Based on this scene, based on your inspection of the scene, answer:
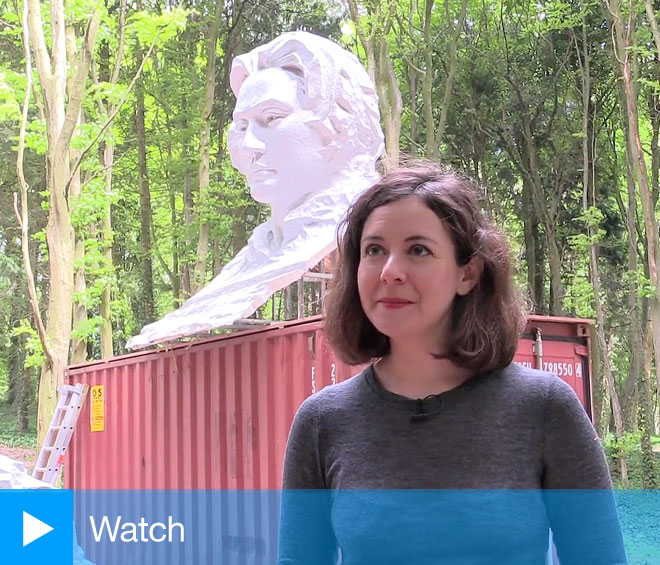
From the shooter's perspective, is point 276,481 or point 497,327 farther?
point 276,481

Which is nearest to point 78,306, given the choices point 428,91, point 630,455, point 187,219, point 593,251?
point 187,219

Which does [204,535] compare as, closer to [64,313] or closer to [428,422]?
[64,313]

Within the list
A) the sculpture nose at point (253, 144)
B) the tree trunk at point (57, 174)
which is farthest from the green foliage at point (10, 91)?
the sculpture nose at point (253, 144)

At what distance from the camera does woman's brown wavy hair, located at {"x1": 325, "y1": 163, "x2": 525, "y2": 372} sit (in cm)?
92

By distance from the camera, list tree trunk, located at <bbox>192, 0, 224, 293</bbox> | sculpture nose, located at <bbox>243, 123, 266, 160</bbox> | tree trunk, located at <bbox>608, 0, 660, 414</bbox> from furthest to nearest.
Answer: tree trunk, located at <bbox>192, 0, 224, 293</bbox>
tree trunk, located at <bbox>608, 0, 660, 414</bbox>
sculpture nose, located at <bbox>243, 123, 266, 160</bbox>

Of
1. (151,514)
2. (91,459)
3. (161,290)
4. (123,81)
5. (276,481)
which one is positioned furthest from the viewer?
(161,290)

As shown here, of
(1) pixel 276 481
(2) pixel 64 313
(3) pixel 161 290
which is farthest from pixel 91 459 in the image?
(3) pixel 161 290

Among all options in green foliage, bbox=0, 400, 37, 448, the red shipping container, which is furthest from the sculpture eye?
green foliage, bbox=0, 400, 37, 448

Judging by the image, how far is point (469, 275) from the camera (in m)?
0.96

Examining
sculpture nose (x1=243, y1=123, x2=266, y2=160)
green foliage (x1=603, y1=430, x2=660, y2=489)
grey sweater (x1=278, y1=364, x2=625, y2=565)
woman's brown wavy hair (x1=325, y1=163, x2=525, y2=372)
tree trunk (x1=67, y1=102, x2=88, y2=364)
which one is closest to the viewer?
grey sweater (x1=278, y1=364, x2=625, y2=565)

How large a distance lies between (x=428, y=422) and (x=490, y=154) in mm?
9124

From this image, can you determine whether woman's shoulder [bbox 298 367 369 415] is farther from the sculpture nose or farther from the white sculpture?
the sculpture nose

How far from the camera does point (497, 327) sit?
943 mm

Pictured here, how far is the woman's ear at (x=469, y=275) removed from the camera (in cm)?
96
